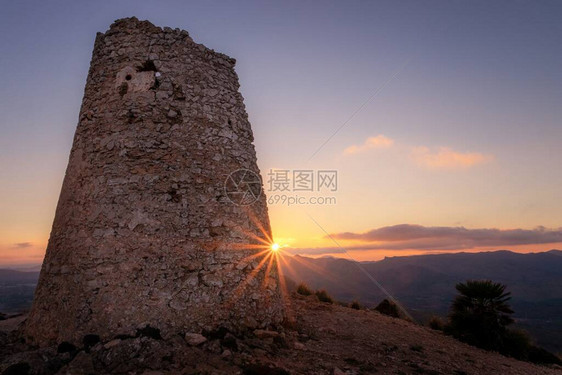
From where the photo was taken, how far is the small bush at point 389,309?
11.5 meters

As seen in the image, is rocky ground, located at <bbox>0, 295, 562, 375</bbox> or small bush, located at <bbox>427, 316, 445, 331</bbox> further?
small bush, located at <bbox>427, 316, 445, 331</bbox>

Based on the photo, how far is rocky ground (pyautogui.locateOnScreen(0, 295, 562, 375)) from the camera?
4052 millimetres

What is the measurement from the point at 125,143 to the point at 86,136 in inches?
39.3

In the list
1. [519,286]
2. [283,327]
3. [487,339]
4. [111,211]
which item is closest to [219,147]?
[111,211]

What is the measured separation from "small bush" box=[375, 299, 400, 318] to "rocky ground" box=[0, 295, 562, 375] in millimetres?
3131

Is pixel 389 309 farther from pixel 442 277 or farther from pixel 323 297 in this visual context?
pixel 442 277

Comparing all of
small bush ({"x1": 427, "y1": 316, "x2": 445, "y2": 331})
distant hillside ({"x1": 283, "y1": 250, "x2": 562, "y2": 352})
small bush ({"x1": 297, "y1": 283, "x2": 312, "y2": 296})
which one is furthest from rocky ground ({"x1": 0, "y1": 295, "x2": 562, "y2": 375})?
distant hillside ({"x1": 283, "y1": 250, "x2": 562, "y2": 352})

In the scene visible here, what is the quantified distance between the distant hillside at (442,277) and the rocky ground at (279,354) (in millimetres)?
33863

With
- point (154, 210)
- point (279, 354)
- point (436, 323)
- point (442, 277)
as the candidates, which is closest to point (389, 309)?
point (436, 323)

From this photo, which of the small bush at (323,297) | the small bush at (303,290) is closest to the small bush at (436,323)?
the small bush at (323,297)

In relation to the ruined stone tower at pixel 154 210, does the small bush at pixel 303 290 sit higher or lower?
lower

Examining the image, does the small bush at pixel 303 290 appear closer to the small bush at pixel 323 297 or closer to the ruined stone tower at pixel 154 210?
the small bush at pixel 323 297

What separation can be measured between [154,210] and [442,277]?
7721 cm

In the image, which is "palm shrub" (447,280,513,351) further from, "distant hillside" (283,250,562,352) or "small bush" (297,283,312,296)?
"distant hillside" (283,250,562,352)
